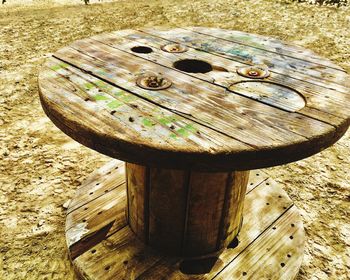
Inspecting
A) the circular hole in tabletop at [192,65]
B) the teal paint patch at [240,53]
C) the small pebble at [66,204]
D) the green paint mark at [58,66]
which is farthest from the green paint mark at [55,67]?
the small pebble at [66,204]

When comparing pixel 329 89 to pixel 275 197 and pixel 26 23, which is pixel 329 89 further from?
pixel 26 23

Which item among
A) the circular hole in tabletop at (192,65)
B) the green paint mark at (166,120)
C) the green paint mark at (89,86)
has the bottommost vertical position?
the circular hole in tabletop at (192,65)

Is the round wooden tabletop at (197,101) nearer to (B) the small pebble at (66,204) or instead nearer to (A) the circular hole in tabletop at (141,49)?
(A) the circular hole in tabletop at (141,49)

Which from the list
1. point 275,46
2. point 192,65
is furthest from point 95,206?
point 275,46

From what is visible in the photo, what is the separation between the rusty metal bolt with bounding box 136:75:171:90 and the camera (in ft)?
4.29

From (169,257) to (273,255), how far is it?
0.55 metres

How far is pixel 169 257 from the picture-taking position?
162 cm

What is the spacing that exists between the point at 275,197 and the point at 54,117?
148 centimetres

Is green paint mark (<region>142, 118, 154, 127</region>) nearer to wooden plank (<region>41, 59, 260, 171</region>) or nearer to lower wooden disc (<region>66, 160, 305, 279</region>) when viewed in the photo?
wooden plank (<region>41, 59, 260, 171</region>)

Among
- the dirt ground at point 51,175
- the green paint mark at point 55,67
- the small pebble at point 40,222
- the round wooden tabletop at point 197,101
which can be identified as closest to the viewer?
the round wooden tabletop at point 197,101

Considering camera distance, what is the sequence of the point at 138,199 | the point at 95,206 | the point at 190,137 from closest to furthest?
the point at 190,137 → the point at 138,199 → the point at 95,206

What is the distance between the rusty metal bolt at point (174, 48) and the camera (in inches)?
67.9

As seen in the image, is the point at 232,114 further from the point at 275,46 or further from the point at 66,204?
the point at 66,204

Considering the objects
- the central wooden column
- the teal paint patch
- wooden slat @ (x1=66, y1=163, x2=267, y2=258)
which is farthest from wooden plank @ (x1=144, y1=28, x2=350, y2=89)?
wooden slat @ (x1=66, y1=163, x2=267, y2=258)
